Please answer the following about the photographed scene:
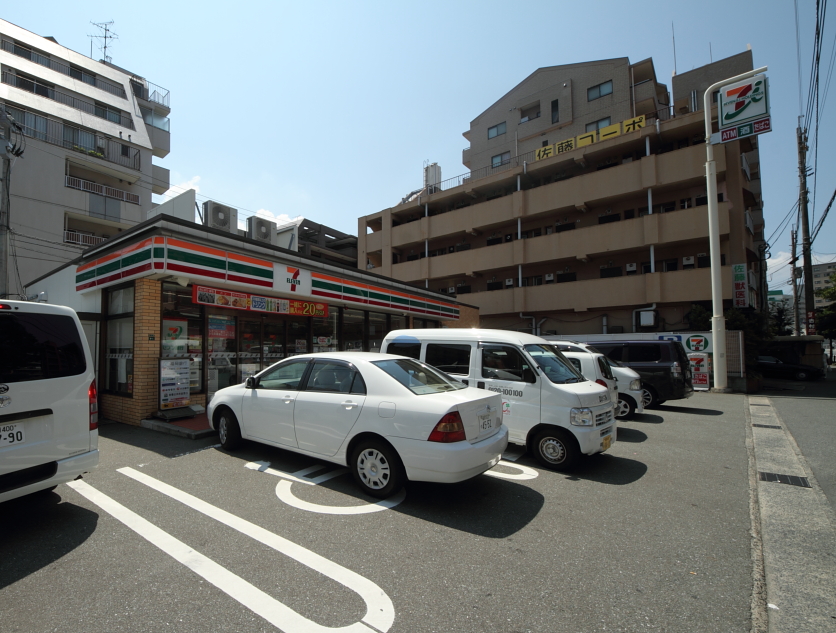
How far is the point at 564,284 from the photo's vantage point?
24406mm

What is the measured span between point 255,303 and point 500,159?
26.6m

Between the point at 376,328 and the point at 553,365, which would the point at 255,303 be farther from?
the point at 553,365

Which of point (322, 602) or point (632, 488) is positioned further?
point (632, 488)

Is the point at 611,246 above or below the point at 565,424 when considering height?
above

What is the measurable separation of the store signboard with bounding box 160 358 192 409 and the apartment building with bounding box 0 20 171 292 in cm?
2047

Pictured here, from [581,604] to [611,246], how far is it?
75.3 ft

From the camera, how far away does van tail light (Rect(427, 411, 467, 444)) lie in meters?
4.13

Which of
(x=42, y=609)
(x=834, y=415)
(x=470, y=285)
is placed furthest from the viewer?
(x=470, y=285)

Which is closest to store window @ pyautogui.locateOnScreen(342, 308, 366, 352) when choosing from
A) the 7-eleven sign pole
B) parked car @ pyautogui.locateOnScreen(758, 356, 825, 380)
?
the 7-eleven sign pole

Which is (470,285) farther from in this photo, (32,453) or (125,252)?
(32,453)

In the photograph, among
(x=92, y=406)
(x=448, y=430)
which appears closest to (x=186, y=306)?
(x=92, y=406)

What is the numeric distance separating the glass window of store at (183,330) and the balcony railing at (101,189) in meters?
23.2

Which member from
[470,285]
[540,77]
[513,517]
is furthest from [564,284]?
[513,517]

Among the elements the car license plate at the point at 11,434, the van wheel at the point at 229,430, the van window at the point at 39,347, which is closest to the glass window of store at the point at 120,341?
the van wheel at the point at 229,430
